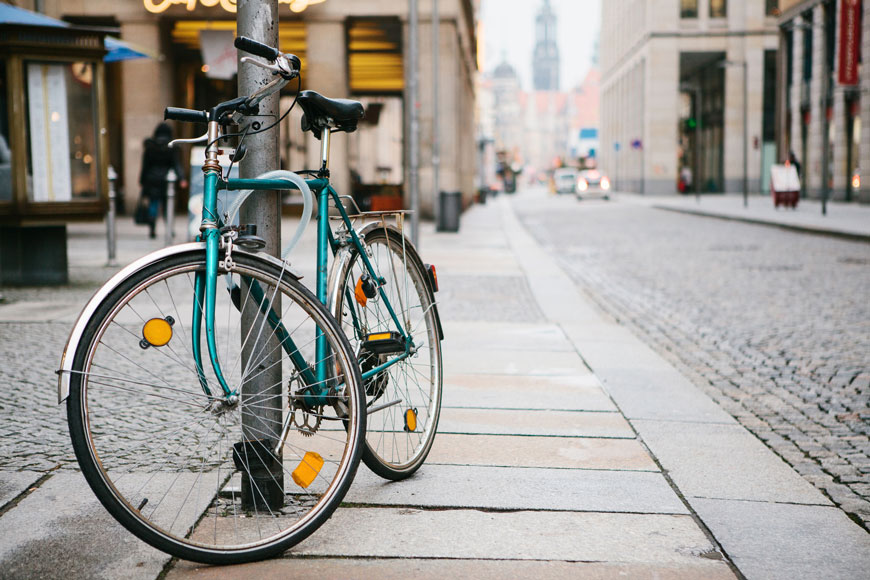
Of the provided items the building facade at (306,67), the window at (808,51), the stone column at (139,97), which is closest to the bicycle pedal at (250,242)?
the building facade at (306,67)

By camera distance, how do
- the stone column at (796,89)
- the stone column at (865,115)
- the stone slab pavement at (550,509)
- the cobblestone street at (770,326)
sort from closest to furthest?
the stone slab pavement at (550,509), the cobblestone street at (770,326), the stone column at (865,115), the stone column at (796,89)

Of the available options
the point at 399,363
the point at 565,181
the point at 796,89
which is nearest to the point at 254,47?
the point at 399,363

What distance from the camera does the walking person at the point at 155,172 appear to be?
1690 centimetres

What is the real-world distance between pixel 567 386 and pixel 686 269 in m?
8.61

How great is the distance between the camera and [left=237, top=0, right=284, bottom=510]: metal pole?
3.13m

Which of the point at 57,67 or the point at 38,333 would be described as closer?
the point at 38,333

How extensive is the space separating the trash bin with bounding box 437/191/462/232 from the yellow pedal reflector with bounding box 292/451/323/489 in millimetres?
17627

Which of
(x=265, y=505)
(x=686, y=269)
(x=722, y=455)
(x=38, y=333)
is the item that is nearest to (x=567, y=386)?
(x=722, y=455)

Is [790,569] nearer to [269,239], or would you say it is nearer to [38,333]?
[269,239]

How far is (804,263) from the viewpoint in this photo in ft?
47.1

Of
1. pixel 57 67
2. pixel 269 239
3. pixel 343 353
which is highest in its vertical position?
pixel 57 67

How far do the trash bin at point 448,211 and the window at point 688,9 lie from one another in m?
46.6

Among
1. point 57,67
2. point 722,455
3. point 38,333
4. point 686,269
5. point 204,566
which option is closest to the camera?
point 204,566

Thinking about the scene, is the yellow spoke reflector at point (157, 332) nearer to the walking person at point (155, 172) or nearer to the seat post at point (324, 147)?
the seat post at point (324, 147)
